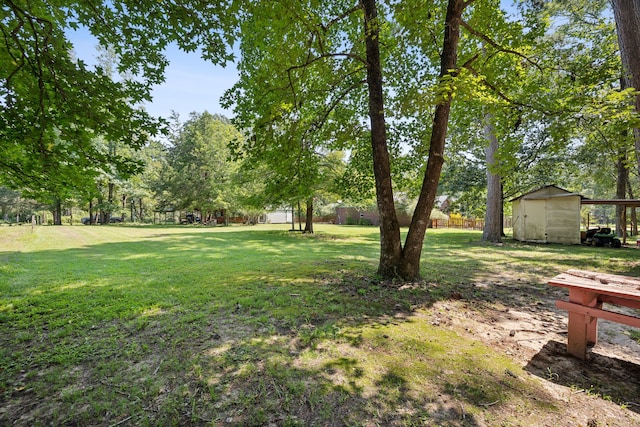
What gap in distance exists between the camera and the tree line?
3.54 meters

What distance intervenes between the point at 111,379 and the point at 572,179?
95.4 ft

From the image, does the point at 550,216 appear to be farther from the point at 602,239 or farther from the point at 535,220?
the point at 602,239

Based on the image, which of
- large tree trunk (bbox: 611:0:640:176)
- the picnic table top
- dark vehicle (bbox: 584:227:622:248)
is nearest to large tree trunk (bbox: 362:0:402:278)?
the picnic table top

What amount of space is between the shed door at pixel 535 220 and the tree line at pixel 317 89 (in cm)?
717

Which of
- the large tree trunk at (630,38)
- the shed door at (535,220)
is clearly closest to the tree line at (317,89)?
the large tree trunk at (630,38)

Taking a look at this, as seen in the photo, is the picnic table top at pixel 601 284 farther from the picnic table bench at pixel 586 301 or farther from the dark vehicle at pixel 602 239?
the dark vehicle at pixel 602 239

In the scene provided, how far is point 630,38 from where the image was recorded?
18.2 feet

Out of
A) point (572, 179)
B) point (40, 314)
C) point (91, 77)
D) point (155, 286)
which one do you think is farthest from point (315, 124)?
point (572, 179)

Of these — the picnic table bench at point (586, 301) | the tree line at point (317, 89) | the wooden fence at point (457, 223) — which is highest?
the tree line at point (317, 89)

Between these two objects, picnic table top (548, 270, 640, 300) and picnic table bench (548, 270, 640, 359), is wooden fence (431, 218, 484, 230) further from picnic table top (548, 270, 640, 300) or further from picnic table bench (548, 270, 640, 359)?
picnic table bench (548, 270, 640, 359)

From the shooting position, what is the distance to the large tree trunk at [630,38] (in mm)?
5434

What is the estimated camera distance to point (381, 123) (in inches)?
218

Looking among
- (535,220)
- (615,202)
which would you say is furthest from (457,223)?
(615,202)

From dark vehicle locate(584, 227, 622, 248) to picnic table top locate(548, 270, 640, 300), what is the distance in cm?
1400
